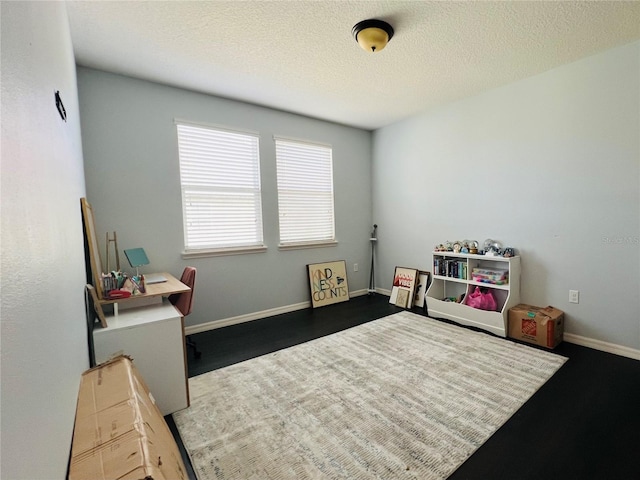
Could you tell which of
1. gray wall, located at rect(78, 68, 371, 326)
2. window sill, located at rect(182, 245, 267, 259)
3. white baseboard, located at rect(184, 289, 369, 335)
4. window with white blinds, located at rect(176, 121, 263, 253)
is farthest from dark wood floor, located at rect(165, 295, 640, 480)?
window with white blinds, located at rect(176, 121, 263, 253)

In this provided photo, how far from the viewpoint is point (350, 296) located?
471cm

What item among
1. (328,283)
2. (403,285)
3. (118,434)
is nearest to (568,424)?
(118,434)

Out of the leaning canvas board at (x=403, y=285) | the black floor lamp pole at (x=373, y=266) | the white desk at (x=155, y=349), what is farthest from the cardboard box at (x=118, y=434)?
the black floor lamp pole at (x=373, y=266)

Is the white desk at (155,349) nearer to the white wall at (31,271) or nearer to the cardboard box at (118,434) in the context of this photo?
the cardboard box at (118,434)

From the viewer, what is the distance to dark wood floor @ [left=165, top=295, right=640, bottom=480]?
58.5 inches

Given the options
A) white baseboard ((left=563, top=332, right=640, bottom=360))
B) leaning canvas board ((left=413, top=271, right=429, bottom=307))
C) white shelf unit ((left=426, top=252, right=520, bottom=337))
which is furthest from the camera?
leaning canvas board ((left=413, top=271, right=429, bottom=307))

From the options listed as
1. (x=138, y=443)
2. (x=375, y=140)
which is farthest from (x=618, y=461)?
(x=375, y=140)

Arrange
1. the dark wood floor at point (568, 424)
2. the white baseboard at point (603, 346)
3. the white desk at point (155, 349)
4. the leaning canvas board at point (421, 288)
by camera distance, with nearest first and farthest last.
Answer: the dark wood floor at point (568, 424), the white desk at point (155, 349), the white baseboard at point (603, 346), the leaning canvas board at point (421, 288)

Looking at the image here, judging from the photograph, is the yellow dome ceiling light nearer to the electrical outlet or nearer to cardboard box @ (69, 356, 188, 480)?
cardboard box @ (69, 356, 188, 480)

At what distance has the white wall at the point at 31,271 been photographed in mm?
515

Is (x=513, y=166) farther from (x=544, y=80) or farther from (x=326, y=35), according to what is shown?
(x=326, y=35)

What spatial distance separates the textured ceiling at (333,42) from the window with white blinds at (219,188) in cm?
51

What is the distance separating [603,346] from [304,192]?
11.8 ft

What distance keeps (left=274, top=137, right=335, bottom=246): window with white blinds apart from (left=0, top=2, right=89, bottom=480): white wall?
2.92 metres
